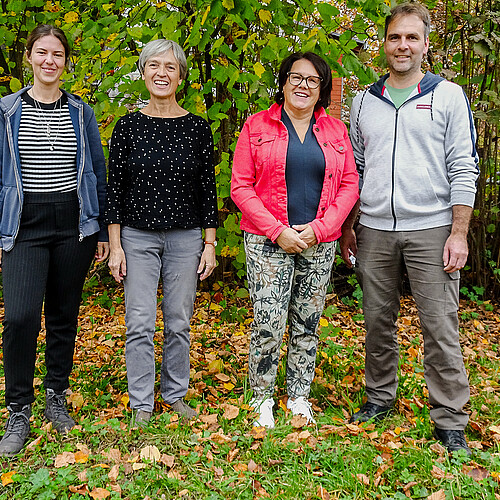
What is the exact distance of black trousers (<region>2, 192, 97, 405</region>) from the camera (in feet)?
9.33

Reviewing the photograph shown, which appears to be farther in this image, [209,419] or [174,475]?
[209,419]

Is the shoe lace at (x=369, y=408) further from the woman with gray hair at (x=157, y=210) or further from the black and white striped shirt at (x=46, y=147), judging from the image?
the black and white striped shirt at (x=46, y=147)

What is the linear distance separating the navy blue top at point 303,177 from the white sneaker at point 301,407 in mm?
1117

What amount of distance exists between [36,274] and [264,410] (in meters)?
1.50

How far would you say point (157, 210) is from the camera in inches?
115

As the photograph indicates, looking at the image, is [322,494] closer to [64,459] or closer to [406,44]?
[64,459]

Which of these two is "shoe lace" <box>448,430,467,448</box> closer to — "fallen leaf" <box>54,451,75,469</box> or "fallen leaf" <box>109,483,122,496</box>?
"fallen leaf" <box>109,483,122,496</box>

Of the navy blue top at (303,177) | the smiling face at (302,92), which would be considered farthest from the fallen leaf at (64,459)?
the smiling face at (302,92)

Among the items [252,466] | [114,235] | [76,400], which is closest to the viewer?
[252,466]

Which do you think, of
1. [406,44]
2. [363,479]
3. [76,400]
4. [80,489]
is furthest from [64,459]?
[406,44]

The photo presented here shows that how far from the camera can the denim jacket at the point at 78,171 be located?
2.76m

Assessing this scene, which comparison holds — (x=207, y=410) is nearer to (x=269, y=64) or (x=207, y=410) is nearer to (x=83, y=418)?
(x=83, y=418)

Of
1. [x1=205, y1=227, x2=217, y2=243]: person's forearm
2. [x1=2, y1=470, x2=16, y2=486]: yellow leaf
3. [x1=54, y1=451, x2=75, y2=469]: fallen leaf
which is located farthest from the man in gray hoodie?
[x1=2, y1=470, x2=16, y2=486]: yellow leaf

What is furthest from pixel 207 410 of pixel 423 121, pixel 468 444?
pixel 423 121
